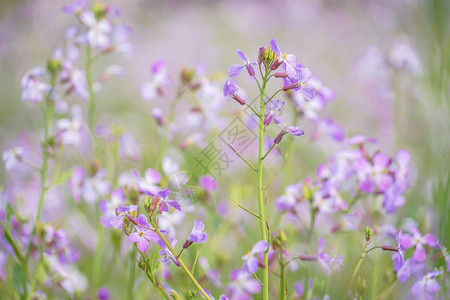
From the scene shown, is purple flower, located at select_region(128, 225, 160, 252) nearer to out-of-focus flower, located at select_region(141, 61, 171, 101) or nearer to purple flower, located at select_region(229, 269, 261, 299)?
purple flower, located at select_region(229, 269, 261, 299)

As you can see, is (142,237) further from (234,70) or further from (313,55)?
(313,55)

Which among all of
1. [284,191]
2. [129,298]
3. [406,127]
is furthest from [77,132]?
[406,127]

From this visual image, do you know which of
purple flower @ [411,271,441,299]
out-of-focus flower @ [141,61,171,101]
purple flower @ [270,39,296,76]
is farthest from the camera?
out-of-focus flower @ [141,61,171,101]

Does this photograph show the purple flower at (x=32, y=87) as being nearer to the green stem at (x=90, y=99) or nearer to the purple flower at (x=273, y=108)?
the green stem at (x=90, y=99)

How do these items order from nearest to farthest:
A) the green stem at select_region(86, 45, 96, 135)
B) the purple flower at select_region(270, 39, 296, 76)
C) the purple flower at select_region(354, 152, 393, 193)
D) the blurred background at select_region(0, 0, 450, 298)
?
the purple flower at select_region(270, 39, 296, 76), the purple flower at select_region(354, 152, 393, 193), the green stem at select_region(86, 45, 96, 135), the blurred background at select_region(0, 0, 450, 298)

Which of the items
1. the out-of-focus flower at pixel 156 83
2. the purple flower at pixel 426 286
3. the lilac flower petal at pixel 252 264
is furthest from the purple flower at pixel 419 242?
the out-of-focus flower at pixel 156 83

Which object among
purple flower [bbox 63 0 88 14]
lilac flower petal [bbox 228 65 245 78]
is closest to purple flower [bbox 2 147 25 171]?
purple flower [bbox 63 0 88 14]
